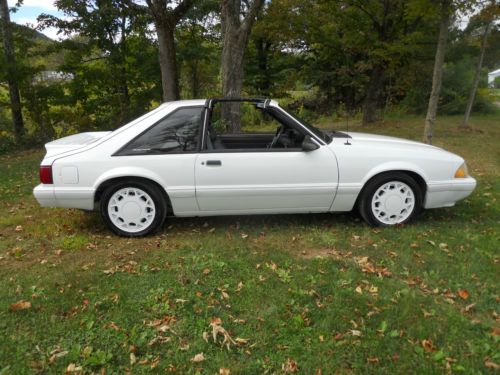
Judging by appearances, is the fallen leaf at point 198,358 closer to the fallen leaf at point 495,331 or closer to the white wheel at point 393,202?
the fallen leaf at point 495,331

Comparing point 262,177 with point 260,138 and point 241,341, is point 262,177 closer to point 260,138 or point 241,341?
point 260,138

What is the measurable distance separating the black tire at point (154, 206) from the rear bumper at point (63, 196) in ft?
0.53

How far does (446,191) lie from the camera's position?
4500 mm

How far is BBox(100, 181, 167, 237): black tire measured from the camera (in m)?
4.30

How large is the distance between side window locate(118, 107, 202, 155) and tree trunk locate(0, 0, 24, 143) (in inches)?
344

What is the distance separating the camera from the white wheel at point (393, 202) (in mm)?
4500

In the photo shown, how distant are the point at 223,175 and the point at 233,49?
158 inches

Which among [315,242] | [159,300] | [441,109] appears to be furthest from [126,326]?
[441,109]

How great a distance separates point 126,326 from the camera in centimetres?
291

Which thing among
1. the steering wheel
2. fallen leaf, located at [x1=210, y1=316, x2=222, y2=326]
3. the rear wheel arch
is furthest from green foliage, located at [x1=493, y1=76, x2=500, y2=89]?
fallen leaf, located at [x1=210, y1=316, x2=222, y2=326]

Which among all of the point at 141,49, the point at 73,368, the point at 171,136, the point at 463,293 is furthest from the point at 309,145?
the point at 141,49

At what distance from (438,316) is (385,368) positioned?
74 cm

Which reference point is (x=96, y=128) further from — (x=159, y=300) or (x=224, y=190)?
(x=159, y=300)

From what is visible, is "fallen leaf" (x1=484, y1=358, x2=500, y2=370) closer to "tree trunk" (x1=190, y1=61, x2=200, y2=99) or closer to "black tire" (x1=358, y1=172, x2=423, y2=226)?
"black tire" (x1=358, y1=172, x2=423, y2=226)
